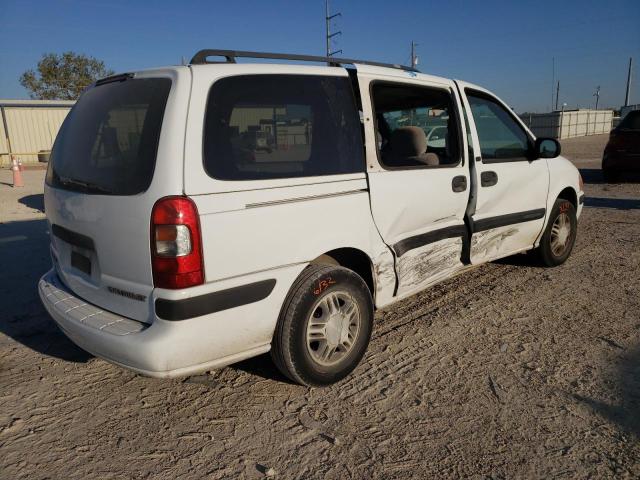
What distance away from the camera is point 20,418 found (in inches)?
105

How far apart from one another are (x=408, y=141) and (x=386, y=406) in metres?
2.15

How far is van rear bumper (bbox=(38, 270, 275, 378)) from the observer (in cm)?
225

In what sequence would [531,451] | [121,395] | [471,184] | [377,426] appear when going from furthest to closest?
1. [471,184]
2. [121,395]
3. [377,426]
4. [531,451]

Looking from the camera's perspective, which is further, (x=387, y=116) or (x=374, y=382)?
(x=387, y=116)

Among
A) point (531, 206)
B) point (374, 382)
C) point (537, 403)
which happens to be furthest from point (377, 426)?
point (531, 206)

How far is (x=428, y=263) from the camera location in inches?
140

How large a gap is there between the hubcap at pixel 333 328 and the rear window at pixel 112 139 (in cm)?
121

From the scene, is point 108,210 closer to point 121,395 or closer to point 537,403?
point 121,395

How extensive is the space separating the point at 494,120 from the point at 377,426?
3.05m

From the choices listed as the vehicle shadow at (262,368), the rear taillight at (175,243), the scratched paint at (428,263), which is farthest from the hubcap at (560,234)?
the rear taillight at (175,243)

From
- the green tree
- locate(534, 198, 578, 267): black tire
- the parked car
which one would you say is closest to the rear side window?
the parked car

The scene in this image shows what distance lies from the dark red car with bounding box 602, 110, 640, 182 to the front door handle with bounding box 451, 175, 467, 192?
8448 mm

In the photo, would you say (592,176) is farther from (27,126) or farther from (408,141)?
(27,126)

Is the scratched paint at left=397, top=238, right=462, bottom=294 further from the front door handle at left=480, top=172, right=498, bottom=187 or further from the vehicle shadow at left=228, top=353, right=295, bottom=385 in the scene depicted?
the vehicle shadow at left=228, top=353, right=295, bottom=385
